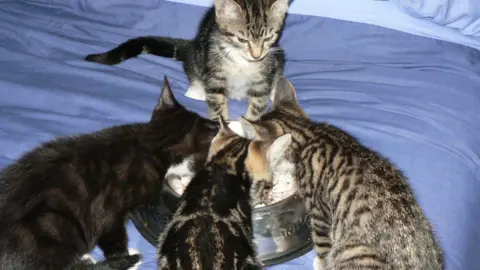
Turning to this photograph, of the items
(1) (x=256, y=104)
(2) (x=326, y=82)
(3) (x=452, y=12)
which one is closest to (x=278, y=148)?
(1) (x=256, y=104)

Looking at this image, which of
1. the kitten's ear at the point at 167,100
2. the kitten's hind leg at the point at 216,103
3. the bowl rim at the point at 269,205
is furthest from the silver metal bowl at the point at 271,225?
the kitten's hind leg at the point at 216,103

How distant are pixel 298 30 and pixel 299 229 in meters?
1.16

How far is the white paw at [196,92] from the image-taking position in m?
2.34

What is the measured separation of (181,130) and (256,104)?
46cm

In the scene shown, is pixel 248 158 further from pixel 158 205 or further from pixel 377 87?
pixel 377 87

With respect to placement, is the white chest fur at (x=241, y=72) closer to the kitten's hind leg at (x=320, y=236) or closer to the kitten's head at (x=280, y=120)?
the kitten's head at (x=280, y=120)

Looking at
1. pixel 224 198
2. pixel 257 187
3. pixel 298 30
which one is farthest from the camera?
pixel 298 30

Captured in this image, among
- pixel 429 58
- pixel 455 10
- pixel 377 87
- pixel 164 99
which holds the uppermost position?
pixel 455 10

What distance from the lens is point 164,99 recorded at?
6.43ft

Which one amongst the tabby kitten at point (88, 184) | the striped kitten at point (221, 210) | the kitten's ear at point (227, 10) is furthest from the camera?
the kitten's ear at point (227, 10)

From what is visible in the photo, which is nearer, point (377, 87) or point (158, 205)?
point (158, 205)

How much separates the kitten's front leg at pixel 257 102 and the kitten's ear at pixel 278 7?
0.32 metres

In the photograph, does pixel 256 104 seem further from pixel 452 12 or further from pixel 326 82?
pixel 452 12

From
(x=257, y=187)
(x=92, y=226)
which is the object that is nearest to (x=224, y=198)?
(x=257, y=187)
